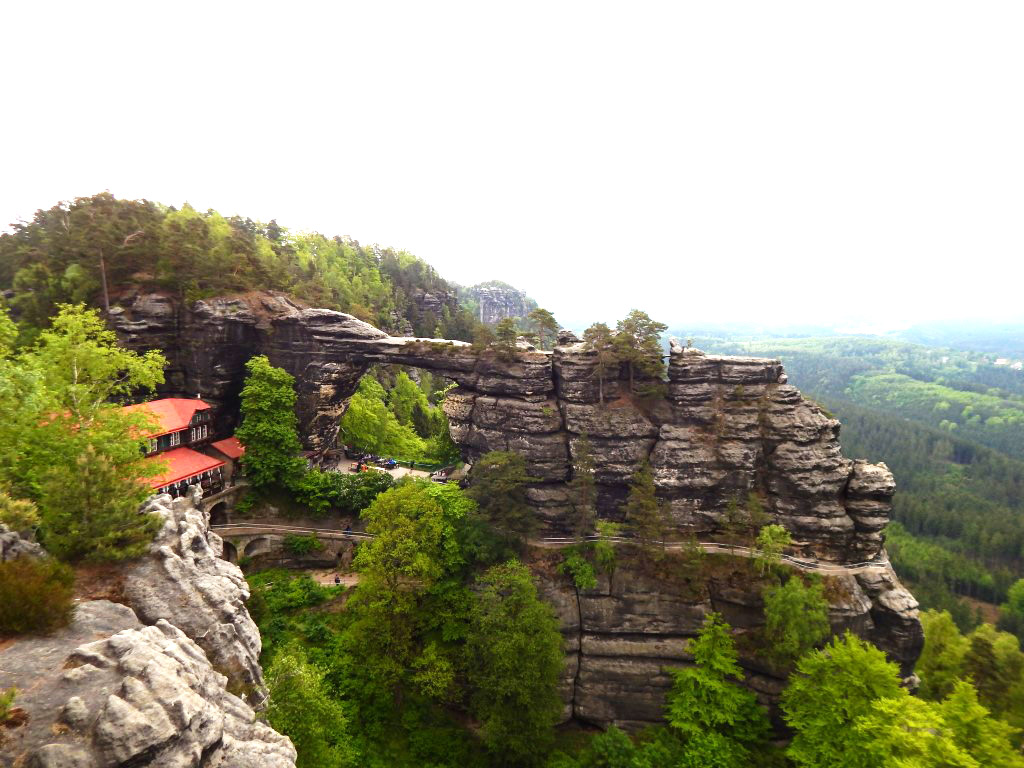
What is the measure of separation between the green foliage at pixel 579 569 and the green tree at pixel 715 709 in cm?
688

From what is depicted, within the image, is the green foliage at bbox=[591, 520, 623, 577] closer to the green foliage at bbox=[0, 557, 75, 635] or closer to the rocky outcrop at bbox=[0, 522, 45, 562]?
the green foliage at bbox=[0, 557, 75, 635]

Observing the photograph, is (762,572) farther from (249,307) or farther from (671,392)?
(249,307)

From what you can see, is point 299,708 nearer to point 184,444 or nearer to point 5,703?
point 5,703

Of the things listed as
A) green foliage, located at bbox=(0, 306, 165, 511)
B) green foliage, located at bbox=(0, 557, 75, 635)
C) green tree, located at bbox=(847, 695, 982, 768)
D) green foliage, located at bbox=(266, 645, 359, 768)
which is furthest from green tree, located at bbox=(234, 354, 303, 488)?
green tree, located at bbox=(847, 695, 982, 768)

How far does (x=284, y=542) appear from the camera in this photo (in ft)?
107

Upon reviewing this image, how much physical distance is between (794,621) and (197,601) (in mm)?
28847

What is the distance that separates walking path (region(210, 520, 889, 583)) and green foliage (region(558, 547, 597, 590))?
1104mm

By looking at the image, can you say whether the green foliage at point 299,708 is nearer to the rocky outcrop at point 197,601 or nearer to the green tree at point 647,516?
the rocky outcrop at point 197,601

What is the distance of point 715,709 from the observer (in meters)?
24.8

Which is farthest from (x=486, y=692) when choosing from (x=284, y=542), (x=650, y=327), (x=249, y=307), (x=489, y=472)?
(x=249, y=307)

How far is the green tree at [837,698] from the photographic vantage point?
2117cm

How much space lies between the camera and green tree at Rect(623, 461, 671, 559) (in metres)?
29.4

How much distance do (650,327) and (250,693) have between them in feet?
99.5

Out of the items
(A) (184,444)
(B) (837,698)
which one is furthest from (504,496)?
(A) (184,444)
